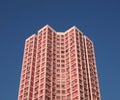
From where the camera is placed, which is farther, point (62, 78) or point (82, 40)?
point (82, 40)

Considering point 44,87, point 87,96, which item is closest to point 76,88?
point 87,96

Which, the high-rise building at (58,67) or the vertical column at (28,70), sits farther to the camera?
the vertical column at (28,70)

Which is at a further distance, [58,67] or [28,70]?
[28,70]

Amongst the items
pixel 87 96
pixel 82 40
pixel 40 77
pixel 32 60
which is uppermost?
pixel 82 40

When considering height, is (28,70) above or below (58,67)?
below

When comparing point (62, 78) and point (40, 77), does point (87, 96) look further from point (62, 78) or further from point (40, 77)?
point (40, 77)

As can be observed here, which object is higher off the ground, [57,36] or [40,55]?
[57,36]

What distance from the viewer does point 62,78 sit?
10362cm

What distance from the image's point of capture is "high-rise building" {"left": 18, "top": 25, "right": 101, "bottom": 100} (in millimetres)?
96438

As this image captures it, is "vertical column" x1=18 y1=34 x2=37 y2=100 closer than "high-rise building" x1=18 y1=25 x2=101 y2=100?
No

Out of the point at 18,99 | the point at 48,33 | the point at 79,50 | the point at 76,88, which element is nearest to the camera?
the point at 76,88

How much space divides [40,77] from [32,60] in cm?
1298

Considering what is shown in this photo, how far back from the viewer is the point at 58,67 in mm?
107250

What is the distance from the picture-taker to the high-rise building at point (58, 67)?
96.4m
